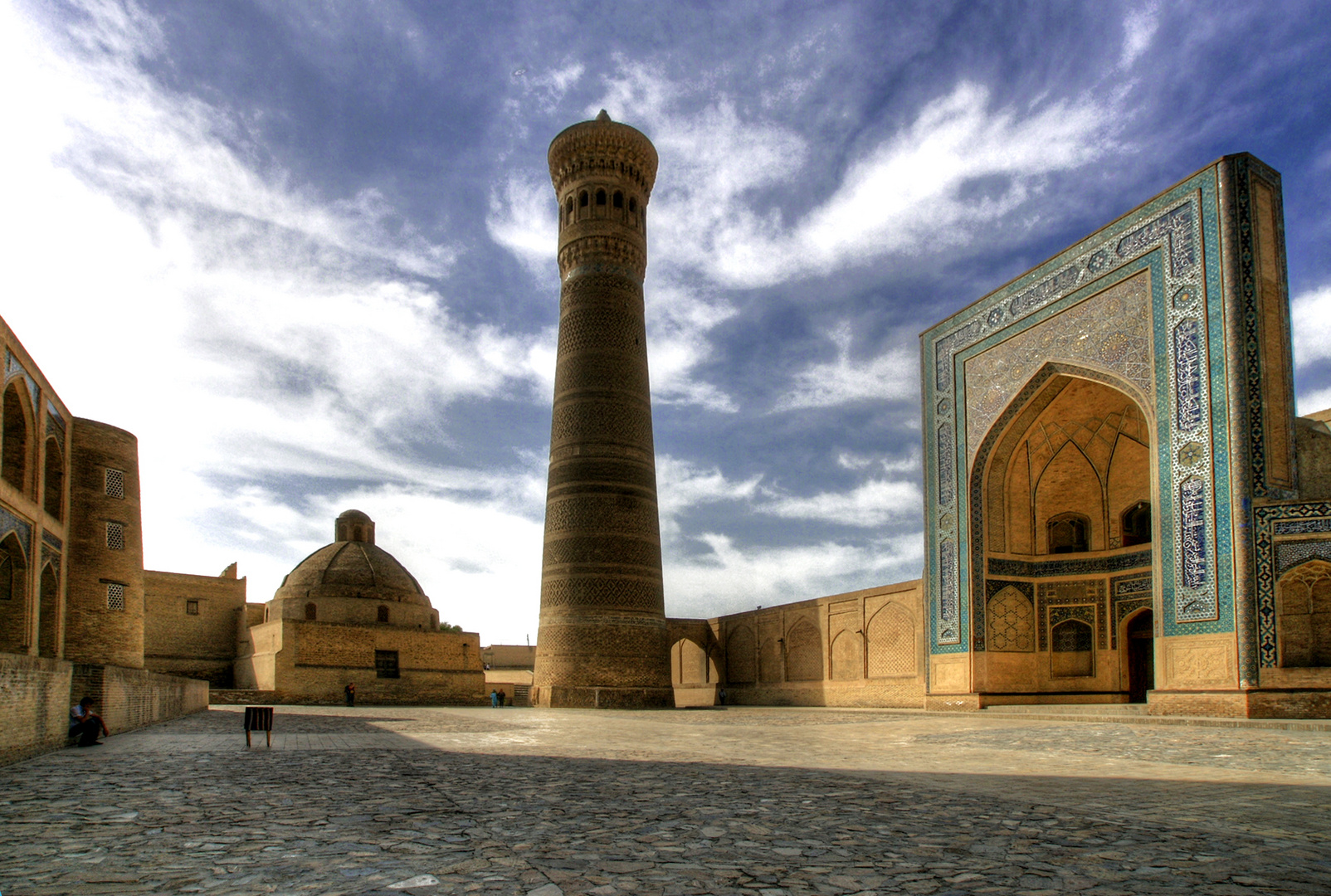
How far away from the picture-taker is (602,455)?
61.1ft

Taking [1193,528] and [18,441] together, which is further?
[18,441]

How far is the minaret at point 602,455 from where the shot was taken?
18047mm

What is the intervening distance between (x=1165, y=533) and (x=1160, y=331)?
230 centimetres

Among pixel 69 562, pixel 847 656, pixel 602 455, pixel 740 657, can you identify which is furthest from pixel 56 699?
pixel 740 657

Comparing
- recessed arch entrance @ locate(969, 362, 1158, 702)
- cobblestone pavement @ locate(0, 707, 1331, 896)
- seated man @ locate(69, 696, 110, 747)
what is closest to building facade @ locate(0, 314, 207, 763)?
seated man @ locate(69, 696, 110, 747)

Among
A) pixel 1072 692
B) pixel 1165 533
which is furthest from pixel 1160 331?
pixel 1072 692

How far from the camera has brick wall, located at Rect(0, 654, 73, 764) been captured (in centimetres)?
573

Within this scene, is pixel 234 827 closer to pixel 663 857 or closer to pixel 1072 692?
pixel 663 857

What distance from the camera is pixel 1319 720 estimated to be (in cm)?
855

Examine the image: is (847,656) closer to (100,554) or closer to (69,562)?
(100,554)

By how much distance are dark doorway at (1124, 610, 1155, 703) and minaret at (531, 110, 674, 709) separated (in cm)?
846

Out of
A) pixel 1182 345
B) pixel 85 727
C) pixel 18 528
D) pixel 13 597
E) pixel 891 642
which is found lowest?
pixel 891 642

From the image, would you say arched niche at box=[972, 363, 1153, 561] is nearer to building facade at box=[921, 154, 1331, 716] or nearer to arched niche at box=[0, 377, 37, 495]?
building facade at box=[921, 154, 1331, 716]

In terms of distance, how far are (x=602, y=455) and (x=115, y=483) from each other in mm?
8335
